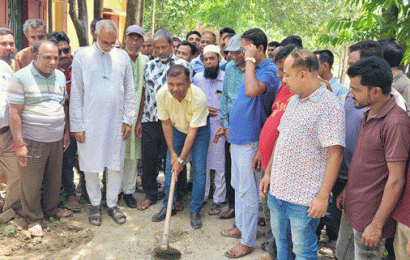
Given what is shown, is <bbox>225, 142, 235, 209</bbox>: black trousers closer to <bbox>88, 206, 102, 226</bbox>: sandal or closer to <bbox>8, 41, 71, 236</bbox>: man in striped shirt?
<bbox>88, 206, 102, 226</bbox>: sandal

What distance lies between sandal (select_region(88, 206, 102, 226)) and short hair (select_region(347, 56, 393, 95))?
316 cm

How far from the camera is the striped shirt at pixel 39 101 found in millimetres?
3580

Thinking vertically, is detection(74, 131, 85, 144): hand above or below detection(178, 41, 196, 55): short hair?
below

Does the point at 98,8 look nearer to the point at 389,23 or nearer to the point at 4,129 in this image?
the point at 4,129

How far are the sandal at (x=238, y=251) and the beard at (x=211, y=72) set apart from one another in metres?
2.01

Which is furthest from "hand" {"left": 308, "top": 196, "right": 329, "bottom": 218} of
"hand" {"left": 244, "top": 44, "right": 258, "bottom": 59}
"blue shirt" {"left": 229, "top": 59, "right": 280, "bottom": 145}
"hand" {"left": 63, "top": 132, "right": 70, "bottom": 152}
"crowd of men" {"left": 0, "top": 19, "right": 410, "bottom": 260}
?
"hand" {"left": 63, "top": 132, "right": 70, "bottom": 152}

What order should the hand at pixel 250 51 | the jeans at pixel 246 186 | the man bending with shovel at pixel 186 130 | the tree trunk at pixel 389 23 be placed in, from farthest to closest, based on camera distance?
the man bending with shovel at pixel 186 130 < the tree trunk at pixel 389 23 < the jeans at pixel 246 186 < the hand at pixel 250 51

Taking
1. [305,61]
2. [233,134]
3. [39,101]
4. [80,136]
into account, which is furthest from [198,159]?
[305,61]

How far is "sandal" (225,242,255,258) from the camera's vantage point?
11.2ft

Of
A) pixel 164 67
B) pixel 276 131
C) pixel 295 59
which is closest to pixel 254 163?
pixel 276 131

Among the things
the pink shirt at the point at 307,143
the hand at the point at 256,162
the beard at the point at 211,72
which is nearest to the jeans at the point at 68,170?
the beard at the point at 211,72

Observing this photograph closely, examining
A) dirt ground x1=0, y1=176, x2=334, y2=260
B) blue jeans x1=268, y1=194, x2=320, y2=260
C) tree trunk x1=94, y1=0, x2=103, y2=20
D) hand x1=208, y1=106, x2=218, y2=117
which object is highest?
tree trunk x1=94, y1=0, x2=103, y2=20

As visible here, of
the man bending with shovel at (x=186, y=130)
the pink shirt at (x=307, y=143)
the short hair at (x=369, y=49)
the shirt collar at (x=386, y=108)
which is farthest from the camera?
the man bending with shovel at (x=186, y=130)

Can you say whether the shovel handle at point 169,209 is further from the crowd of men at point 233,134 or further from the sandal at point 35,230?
the sandal at point 35,230
